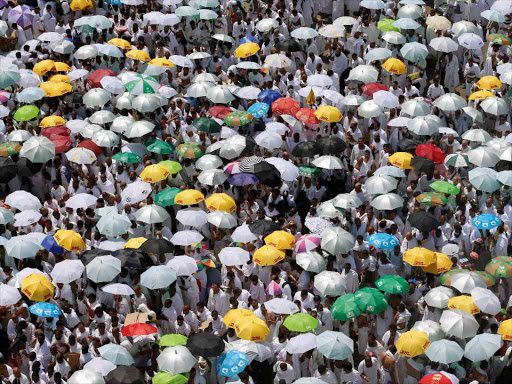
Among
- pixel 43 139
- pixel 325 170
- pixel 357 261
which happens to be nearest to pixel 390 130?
pixel 325 170

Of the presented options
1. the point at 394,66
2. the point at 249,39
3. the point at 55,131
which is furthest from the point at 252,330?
the point at 249,39

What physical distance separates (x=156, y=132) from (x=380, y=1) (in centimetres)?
650

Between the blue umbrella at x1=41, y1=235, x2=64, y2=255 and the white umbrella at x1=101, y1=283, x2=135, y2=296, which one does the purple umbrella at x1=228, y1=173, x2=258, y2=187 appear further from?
the white umbrella at x1=101, y1=283, x2=135, y2=296

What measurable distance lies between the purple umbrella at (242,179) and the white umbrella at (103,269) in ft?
11.1

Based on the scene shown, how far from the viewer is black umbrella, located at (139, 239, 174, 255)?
794 inches

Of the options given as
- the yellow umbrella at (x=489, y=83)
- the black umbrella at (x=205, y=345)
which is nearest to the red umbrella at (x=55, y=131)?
the black umbrella at (x=205, y=345)

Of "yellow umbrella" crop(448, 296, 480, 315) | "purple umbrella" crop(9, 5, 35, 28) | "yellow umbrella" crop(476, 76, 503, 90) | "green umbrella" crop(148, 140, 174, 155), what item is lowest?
"yellow umbrella" crop(448, 296, 480, 315)

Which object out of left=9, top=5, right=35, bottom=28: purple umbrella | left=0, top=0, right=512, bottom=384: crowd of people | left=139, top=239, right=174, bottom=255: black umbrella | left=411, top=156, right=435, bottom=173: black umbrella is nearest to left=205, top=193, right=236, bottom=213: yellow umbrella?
left=0, top=0, right=512, bottom=384: crowd of people

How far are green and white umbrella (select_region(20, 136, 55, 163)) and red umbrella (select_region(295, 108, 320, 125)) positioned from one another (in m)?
4.82

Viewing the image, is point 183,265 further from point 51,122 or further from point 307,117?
point 51,122

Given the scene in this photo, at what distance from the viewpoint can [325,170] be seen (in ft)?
76.2

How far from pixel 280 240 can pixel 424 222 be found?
251cm

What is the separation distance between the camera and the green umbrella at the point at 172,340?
18.2 metres

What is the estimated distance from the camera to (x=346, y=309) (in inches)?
749
